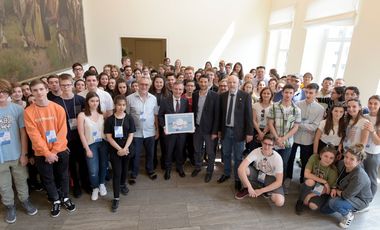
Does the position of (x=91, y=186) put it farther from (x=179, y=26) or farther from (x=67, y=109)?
(x=179, y=26)

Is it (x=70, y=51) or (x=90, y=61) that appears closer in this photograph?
(x=70, y=51)

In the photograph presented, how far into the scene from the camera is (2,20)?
3.44 metres

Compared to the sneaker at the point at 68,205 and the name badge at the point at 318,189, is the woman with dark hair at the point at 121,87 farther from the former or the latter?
the name badge at the point at 318,189

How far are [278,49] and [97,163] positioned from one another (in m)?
8.86

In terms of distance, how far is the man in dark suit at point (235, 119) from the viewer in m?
3.18

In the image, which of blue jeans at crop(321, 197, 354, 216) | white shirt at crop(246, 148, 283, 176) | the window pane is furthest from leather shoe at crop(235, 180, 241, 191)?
the window pane

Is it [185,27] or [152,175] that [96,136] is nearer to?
[152,175]

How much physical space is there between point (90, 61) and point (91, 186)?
696 centimetres

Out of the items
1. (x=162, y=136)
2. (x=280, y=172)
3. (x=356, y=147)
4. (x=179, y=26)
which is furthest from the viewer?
(x=179, y=26)

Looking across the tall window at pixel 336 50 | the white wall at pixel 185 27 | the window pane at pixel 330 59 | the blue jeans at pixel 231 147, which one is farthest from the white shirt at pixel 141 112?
the white wall at pixel 185 27

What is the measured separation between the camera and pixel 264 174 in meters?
3.20

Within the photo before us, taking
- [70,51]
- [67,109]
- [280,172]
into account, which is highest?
[70,51]

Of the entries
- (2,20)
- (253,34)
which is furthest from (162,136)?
(253,34)

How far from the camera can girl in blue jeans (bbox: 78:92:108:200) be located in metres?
2.81
